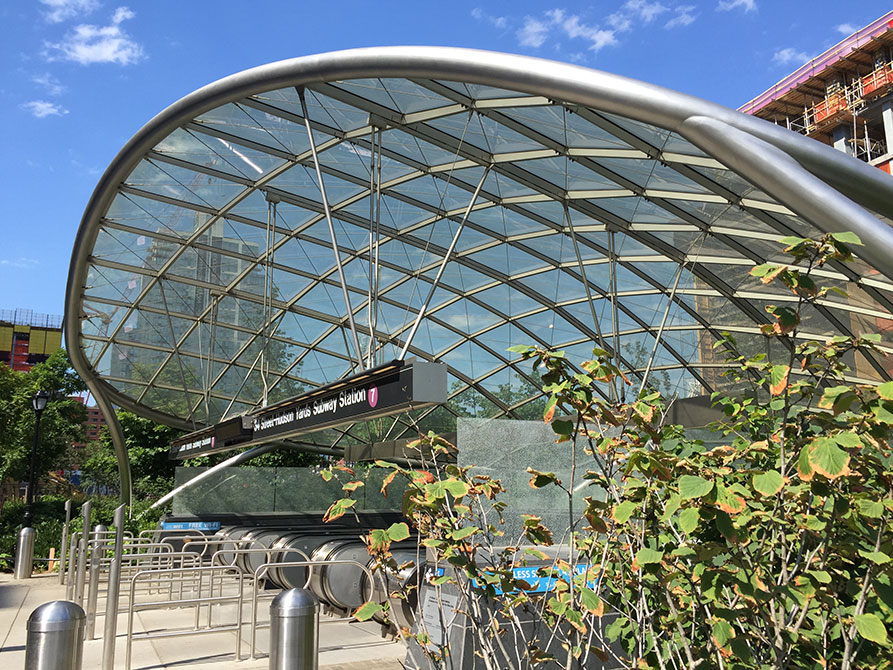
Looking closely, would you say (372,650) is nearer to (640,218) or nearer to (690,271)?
(640,218)

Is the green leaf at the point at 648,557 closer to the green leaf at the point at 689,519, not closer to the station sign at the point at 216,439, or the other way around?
the green leaf at the point at 689,519

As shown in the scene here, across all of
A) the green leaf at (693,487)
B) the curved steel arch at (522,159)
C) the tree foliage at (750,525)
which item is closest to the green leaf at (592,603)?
the tree foliage at (750,525)

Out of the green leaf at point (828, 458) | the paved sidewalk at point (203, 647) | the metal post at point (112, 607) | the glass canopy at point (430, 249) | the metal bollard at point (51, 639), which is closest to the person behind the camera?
the green leaf at point (828, 458)

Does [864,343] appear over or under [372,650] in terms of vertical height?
over

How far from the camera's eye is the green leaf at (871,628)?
3.06 m

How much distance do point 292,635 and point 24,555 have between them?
60.6 feet

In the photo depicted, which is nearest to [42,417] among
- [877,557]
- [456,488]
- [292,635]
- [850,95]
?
[292,635]

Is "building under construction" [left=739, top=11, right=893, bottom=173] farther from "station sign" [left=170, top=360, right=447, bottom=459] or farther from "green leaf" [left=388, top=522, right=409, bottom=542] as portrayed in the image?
"green leaf" [left=388, top=522, right=409, bottom=542]

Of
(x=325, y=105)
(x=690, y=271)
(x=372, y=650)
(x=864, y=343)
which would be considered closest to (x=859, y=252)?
(x=864, y=343)

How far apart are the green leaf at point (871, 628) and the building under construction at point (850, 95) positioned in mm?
58632

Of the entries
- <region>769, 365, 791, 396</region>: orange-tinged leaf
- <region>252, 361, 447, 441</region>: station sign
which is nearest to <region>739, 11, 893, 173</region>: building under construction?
<region>252, 361, 447, 441</region>: station sign

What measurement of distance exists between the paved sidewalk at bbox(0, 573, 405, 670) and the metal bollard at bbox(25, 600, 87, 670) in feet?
16.9

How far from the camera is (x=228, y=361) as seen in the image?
3434 cm

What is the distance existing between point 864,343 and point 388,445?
2787 cm
